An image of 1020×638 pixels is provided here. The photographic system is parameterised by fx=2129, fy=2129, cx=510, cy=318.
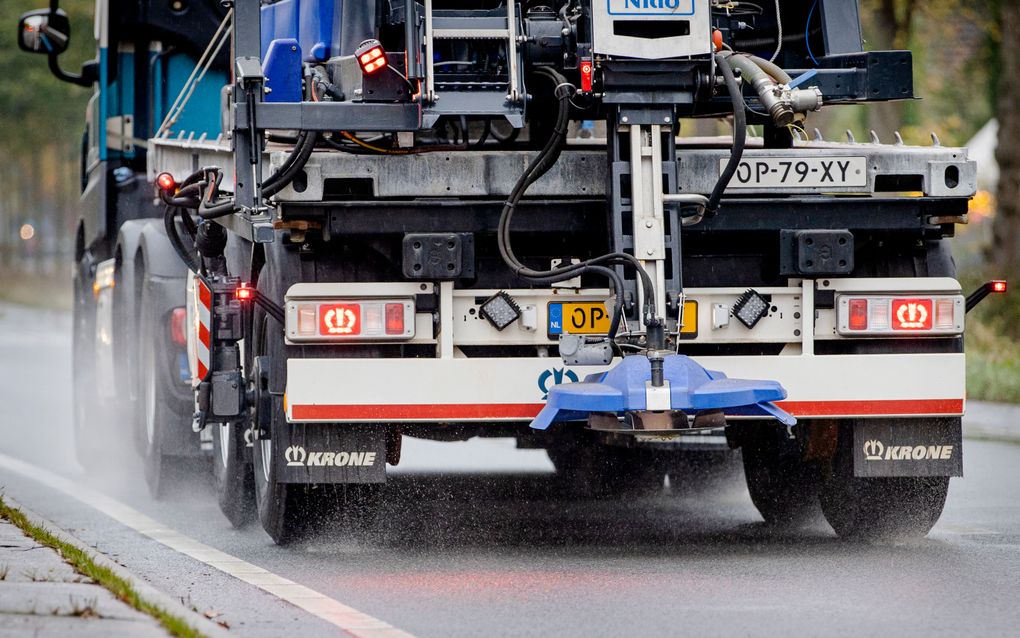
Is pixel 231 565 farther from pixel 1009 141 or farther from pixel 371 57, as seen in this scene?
pixel 1009 141

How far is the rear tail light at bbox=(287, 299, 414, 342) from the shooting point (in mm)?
8266

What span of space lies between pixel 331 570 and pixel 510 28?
7.21 ft

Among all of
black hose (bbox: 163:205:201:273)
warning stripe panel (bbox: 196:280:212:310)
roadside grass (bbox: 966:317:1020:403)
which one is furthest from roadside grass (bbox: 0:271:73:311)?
warning stripe panel (bbox: 196:280:212:310)

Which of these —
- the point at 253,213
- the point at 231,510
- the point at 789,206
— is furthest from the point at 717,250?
the point at 231,510

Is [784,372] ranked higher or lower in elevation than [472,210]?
lower

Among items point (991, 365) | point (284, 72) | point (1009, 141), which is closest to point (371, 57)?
point (284, 72)

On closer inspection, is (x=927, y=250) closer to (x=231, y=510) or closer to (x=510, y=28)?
(x=510, y=28)

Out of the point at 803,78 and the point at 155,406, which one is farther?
the point at 155,406

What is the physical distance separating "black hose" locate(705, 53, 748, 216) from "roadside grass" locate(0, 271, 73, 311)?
129ft

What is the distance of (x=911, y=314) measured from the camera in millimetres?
8477

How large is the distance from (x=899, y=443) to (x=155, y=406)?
15.2 ft

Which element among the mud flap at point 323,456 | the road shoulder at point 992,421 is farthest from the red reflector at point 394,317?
the road shoulder at point 992,421

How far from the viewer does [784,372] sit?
27.3 feet

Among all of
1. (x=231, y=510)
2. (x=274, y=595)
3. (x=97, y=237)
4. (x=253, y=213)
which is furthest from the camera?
(x=97, y=237)
